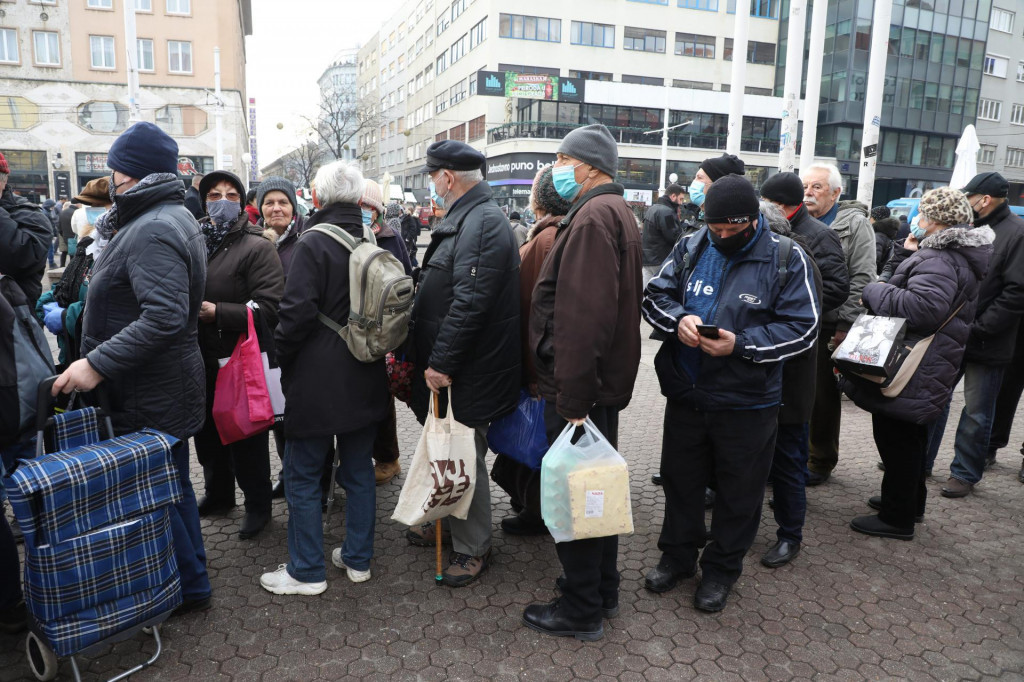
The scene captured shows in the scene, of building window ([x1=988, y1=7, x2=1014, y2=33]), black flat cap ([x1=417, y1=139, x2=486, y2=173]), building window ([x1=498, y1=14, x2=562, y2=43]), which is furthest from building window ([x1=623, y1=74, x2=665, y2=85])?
black flat cap ([x1=417, y1=139, x2=486, y2=173])

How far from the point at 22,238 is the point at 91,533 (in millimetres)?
2069

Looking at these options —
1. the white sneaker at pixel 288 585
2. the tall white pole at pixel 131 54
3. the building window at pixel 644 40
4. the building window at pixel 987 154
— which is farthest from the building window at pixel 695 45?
the white sneaker at pixel 288 585

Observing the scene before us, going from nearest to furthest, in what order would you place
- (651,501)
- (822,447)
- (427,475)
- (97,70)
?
1. (427,475)
2. (651,501)
3. (822,447)
4. (97,70)

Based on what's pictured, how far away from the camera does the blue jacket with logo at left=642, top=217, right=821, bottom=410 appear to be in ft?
9.98

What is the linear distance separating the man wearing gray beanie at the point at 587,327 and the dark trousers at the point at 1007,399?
3854 millimetres

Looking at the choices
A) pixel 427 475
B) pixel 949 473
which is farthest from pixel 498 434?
pixel 949 473

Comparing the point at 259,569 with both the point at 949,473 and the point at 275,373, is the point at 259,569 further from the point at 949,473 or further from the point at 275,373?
the point at 949,473

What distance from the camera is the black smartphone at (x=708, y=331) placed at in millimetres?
2971

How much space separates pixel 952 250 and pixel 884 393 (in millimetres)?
911

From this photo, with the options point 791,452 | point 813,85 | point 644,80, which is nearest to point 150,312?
point 791,452

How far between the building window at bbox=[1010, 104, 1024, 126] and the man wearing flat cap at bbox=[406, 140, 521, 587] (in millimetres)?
65288

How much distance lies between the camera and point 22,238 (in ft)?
12.2

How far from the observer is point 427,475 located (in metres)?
3.27

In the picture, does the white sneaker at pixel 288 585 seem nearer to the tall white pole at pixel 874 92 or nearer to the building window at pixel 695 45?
the tall white pole at pixel 874 92
